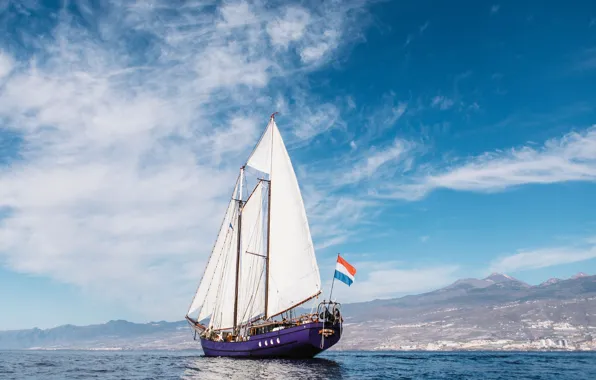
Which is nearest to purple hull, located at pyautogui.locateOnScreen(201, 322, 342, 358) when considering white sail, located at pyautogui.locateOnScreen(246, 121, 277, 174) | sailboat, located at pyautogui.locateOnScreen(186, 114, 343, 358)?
sailboat, located at pyautogui.locateOnScreen(186, 114, 343, 358)

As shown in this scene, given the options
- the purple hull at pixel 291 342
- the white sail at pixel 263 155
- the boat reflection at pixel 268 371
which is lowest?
the boat reflection at pixel 268 371

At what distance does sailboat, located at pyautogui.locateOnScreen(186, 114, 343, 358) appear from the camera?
249 ft

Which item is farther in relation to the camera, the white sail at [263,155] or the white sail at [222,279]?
the white sail at [222,279]

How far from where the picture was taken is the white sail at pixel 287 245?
3110 inches

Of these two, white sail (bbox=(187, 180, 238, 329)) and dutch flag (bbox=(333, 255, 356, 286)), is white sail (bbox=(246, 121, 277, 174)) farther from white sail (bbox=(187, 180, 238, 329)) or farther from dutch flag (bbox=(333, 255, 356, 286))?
dutch flag (bbox=(333, 255, 356, 286))

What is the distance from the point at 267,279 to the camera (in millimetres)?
84062

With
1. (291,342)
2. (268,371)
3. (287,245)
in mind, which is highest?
(287,245)

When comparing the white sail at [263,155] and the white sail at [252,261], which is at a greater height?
the white sail at [263,155]

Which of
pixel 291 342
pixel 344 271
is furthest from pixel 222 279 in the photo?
pixel 344 271

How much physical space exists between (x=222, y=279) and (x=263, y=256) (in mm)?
13136

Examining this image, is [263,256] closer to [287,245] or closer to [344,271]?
[287,245]

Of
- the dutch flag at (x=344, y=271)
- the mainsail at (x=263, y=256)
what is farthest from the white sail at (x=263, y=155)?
the dutch flag at (x=344, y=271)

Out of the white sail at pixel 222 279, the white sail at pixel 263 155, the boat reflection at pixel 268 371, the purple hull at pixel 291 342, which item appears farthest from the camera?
the white sail at pixel 222 279

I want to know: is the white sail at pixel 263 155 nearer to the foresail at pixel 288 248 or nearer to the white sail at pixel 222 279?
the foresail at pixel 288 248
